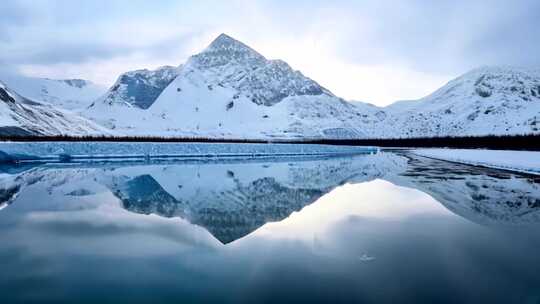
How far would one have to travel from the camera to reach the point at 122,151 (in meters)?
36.0

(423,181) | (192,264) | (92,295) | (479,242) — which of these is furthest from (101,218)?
(423,181)

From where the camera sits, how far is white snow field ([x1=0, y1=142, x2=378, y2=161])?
30703mm

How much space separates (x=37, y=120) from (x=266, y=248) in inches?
6012

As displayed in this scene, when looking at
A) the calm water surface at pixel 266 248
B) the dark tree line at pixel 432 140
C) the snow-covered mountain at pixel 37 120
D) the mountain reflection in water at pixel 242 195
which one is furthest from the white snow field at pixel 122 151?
the snow-covered mountain at pixel 37 120

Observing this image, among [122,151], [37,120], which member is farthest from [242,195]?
[37,120]

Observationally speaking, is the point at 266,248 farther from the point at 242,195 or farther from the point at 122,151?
the point at 122,151

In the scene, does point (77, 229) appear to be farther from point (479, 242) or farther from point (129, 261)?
point (479, 242)

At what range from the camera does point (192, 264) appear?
631cm

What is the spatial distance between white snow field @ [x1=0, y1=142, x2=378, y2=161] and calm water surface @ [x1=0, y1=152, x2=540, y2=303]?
62.3ft

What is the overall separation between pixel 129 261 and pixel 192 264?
3.28 ft

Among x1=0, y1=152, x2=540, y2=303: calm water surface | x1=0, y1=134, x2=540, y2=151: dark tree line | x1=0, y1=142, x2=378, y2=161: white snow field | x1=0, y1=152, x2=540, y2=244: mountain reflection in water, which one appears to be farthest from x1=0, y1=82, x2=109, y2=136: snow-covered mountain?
x1=0, y1=152, x2=540, y2=303: calm water surface

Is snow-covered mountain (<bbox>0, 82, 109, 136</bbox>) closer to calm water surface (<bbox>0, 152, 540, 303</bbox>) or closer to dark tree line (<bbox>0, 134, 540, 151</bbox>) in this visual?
dark tree line (<bbox>0, 134, 540, 151</bbox>)

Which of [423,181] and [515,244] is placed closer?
[515,244]

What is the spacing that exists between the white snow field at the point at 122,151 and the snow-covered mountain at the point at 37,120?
86604 millimetres
